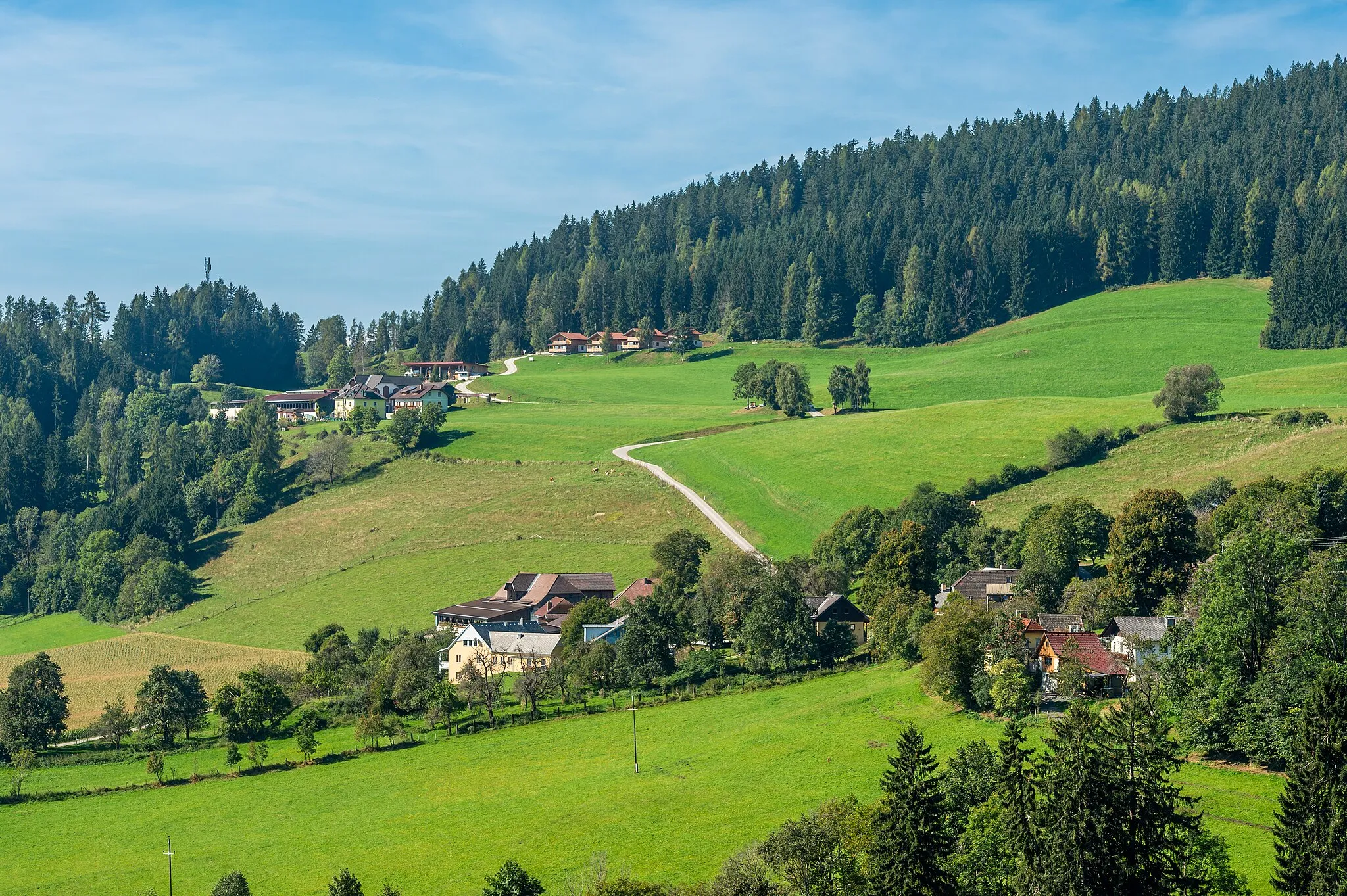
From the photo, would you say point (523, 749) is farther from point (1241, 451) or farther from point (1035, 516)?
point (1241, 451)

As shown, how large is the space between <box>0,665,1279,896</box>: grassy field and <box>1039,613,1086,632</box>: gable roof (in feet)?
23.2

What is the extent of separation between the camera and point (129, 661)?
96.0m

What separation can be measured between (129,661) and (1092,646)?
72472 millimetres

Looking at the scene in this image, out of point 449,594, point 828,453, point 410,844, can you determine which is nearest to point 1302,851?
point 410,844

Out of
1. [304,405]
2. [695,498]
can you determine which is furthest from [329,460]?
[695,498]

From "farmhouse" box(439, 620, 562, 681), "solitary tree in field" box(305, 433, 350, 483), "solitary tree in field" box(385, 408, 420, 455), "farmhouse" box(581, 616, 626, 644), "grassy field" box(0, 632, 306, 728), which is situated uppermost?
"solitary tree in field" box(385, 408, 420, 455)

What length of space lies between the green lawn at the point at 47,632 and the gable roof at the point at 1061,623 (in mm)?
80549

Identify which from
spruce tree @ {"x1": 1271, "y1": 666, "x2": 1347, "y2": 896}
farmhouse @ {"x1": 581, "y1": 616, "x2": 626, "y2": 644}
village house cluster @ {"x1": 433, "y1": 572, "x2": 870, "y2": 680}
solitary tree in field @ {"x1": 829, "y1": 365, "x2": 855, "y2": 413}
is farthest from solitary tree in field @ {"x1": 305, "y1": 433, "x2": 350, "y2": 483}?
spruce tree @ {"x1": 1271, "y1": 666, "x2": 1347, "y2": 896}

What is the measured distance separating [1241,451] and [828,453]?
1375 inches

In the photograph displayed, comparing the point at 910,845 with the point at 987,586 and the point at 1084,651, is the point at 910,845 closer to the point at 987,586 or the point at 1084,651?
the point at 1084,651

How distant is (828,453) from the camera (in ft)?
365

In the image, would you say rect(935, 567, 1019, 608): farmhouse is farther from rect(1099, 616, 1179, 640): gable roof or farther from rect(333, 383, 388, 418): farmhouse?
rect(333, 383, 388, 418): farmhouse

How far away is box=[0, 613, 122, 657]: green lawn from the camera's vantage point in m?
109

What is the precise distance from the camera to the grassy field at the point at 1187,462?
81688 millimetres
